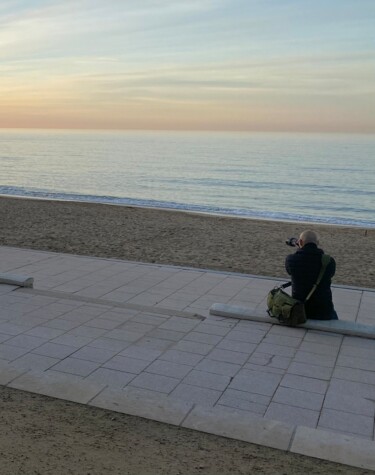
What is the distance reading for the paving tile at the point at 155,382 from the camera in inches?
175

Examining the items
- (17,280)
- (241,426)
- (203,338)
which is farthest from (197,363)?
(17,280)

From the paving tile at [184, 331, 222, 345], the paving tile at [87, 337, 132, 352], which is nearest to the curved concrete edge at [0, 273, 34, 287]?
the paving tile at [87, 337, 132, 352]

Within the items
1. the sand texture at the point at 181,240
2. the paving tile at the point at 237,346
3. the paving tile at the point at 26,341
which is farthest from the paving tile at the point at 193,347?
the sand texture at the point at 181,240

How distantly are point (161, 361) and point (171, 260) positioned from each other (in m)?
5.47

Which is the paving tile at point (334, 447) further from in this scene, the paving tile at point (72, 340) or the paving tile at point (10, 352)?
the paving tile at point (10, 352)

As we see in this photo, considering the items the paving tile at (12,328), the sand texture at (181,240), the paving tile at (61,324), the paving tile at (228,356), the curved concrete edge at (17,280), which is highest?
the paving tile at (228,356)

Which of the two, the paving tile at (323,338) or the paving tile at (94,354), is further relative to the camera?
the paving tile at (323,338)

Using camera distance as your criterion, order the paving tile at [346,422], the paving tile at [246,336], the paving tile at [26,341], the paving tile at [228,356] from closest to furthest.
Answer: the paving tile at [346,422], the paving tile at [228,356], the paving tile at [26,341], the paving tile at [246,336]

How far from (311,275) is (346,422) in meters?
2.26

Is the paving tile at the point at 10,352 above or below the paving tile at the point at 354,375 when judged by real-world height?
below

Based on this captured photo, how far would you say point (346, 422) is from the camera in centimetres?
400

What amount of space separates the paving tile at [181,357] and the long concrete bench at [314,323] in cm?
131

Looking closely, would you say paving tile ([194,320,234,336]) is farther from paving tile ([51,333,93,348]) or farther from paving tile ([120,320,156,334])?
paving tile ([51,333,93,348])

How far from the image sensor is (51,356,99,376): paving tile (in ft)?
15.6
